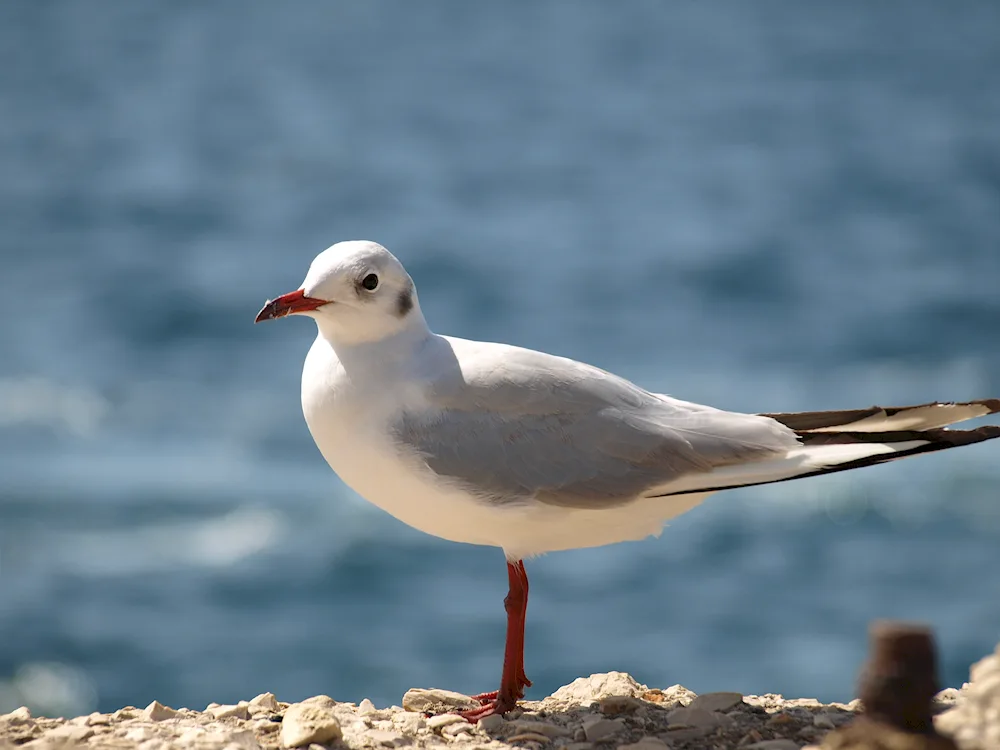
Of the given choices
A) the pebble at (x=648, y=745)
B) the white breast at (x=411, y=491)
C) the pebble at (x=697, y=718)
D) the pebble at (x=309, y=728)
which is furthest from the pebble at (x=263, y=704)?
the pebble at (x=697, y=718)

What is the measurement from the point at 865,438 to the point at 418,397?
5.96 feet

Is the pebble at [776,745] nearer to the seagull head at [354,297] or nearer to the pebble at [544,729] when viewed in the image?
the pebble at [544,729]

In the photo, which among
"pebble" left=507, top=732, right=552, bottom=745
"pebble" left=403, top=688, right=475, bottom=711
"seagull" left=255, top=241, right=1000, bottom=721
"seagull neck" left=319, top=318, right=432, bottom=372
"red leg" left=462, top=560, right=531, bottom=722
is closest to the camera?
"pebble" left=507, top=732, right=552, bottom=745

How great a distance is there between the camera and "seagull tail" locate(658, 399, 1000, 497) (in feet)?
16.0

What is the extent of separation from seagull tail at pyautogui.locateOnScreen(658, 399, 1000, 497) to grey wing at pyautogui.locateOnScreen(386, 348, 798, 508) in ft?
0.27

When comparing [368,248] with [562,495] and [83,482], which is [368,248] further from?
[83,482]

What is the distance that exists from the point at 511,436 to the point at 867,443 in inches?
56.4

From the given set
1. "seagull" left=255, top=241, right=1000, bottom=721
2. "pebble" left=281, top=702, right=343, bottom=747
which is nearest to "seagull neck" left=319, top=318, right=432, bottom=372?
"seagull" left=255, top=241, right=1000, bottom=721

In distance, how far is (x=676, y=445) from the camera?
5.14 m

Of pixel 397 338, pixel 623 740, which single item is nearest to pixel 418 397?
pixel 397 338

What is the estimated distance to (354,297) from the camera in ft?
16.6

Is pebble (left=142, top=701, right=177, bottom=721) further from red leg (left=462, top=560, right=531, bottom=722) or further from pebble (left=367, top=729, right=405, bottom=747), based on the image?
red leg (left=462, top=560, right=531, bottom=722)

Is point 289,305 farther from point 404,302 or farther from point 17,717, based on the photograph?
point 17,717

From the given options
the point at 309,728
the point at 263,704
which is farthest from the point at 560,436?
the point at 263,704
